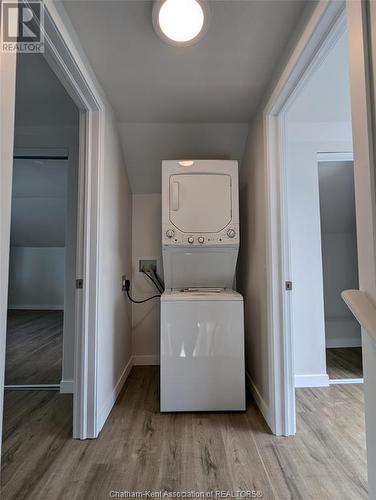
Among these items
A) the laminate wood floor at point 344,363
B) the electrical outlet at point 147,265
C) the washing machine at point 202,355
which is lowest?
the laminate wood floor at point 344,363

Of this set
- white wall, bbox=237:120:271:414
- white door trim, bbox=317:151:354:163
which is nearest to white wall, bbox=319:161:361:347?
white door trim, bbox=317:151:354:163

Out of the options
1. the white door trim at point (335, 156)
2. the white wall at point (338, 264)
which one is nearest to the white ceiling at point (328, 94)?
the white door trim at point (335, 156)

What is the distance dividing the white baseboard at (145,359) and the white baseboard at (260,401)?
903 mm

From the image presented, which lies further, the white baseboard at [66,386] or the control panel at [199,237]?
the white baseboard at [66,386]

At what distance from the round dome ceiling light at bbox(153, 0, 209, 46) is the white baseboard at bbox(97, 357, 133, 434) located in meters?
2.05

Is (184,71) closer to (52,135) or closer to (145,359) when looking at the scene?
(52,135)

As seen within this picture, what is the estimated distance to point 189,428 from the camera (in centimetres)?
162

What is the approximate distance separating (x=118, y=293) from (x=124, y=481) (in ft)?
3.83

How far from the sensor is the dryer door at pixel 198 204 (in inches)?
78.9

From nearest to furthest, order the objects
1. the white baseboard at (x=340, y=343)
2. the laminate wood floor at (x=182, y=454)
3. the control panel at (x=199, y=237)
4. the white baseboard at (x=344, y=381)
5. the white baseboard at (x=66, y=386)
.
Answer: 1. the laminate wood floor at (x=182, y=454)
2. the control panel at (x=199, y=237)
3. the white baseboard at (x=66, y=386)
4. the white baseboard at (x=344, y=381)
5. the white baseboard at (x=340, y=343)

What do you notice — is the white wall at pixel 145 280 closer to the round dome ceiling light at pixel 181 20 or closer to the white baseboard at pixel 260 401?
the white baseboard at pixel 260 401

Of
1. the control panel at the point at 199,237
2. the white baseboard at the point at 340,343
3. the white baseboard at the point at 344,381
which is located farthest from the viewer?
the white baseboard at the point at 340,343

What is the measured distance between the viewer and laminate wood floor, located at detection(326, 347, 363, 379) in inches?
94.1

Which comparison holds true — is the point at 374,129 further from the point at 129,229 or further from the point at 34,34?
the point at 129,229
